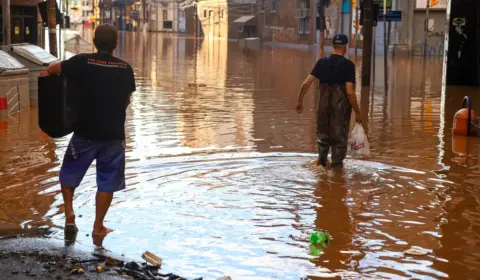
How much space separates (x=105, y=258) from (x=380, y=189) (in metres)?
4.09

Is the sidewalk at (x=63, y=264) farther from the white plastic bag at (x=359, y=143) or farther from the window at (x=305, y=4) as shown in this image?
the window at (x=305, y=4)

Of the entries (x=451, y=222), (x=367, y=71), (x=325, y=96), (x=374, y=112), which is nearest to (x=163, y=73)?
(x=367, y=71)

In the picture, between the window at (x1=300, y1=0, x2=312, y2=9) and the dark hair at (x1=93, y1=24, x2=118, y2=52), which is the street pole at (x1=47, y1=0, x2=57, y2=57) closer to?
the dark hair at (x1=93, y1=24, x2=118, y2=52)

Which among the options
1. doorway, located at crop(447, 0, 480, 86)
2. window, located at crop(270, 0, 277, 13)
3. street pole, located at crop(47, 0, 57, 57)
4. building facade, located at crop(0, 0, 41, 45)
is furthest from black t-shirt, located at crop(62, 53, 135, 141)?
window, located at crop(270, 0, 277, 13)

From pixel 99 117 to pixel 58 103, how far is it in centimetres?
35

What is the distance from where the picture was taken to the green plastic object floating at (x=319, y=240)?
686cm

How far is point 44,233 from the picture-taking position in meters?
6.99

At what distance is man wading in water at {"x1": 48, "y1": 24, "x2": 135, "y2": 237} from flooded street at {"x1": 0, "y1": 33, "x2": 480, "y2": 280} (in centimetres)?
45

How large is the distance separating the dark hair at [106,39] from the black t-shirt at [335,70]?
367 cm

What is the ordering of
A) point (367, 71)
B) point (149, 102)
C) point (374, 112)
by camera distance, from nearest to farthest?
point (374, 112) → point (149, 102) → point (367, 71)

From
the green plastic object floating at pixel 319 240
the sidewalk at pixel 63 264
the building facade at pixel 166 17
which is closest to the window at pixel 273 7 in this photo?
the building facade at pixel 166 17

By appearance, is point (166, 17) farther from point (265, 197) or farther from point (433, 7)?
point (265, 197)

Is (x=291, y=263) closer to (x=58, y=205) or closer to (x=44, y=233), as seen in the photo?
(x=44, y=233)

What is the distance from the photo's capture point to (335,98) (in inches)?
400
